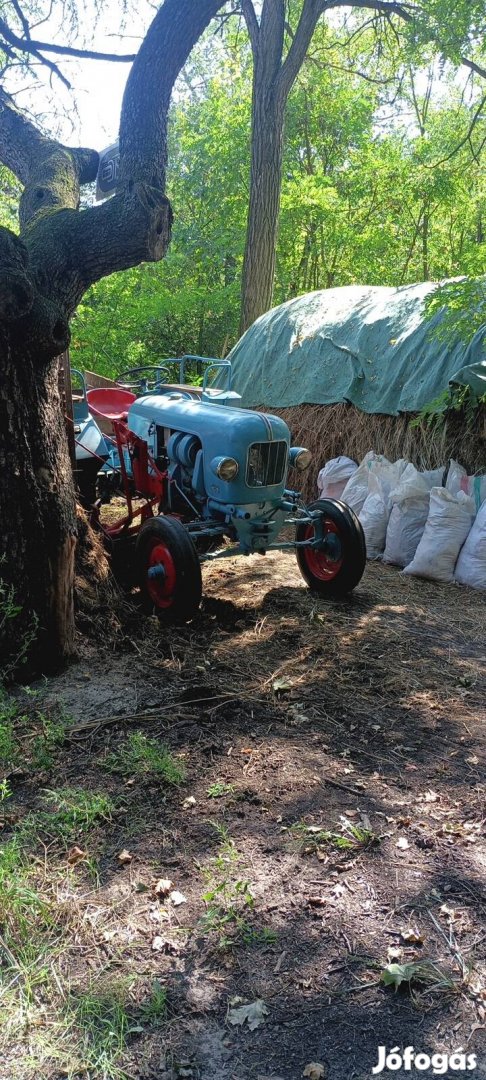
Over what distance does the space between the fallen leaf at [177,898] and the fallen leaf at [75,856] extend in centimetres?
38

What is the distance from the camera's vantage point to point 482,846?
109 inches

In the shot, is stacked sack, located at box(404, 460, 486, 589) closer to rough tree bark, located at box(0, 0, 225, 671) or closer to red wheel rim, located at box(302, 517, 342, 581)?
red wheel rim, located at box(302, 517, 342, 581)

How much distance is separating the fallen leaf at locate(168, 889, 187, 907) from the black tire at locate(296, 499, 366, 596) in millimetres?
3297

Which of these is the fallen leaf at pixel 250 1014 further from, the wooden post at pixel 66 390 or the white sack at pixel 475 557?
the white sack at pixel 475 557

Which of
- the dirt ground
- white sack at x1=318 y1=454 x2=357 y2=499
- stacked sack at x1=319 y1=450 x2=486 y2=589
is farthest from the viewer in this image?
white sack at x1=318 y1=454 x2=357 y2=499

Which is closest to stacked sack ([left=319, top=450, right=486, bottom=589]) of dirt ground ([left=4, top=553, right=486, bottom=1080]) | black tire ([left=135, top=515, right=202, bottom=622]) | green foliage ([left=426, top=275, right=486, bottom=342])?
green foliage ([left=426, top=275, right=486, bottom=342])

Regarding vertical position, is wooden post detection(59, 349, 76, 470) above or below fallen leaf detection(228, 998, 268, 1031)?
above

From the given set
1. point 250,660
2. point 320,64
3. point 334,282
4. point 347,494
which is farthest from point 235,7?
point 250,660

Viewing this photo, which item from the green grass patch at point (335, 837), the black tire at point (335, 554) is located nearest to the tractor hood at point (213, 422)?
the black tire at point (335, 554)

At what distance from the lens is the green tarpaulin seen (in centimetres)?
740

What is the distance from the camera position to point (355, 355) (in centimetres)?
825

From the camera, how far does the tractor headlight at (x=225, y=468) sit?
16.8 feet

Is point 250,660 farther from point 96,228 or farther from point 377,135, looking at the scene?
point 377,135

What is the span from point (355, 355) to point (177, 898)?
6787mm
